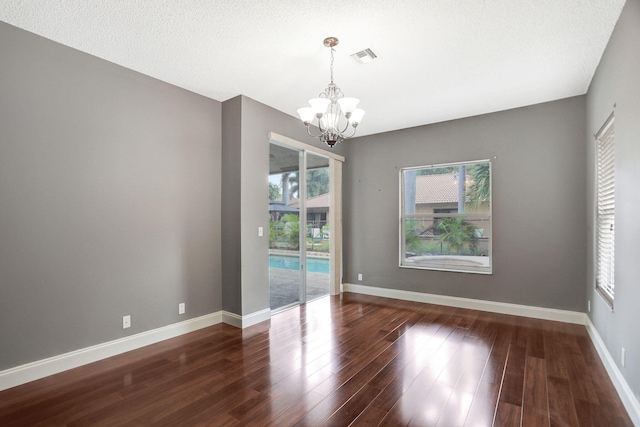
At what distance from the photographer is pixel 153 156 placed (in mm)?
3371

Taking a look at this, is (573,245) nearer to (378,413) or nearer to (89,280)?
(378,413)

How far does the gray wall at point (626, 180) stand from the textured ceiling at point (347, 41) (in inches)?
9.9

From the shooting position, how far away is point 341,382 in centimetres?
250

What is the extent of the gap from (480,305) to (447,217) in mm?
1332

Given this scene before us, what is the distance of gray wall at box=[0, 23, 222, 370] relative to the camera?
2.49 meters

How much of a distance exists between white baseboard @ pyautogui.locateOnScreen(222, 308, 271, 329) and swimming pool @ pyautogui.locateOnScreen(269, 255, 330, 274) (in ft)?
2.15

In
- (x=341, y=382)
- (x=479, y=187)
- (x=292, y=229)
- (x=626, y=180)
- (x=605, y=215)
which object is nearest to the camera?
(x=626, y=180)

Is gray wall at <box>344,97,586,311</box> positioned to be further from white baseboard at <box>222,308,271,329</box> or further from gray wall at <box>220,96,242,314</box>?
gray wall at <box>220,96,242,314</box>

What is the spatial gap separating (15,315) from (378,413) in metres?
2.83

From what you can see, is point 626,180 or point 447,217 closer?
point 626,180

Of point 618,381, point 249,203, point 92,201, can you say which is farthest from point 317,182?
point 618,381

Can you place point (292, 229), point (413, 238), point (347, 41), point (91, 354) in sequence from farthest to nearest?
point (413, 238) → point (292, 229) → point (91, 354) → point (347, 41)

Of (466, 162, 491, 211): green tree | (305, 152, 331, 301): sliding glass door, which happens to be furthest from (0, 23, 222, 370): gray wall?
(466, 162, 491, 211): green tree

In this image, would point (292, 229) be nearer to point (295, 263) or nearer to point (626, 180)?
point (295, 263)
